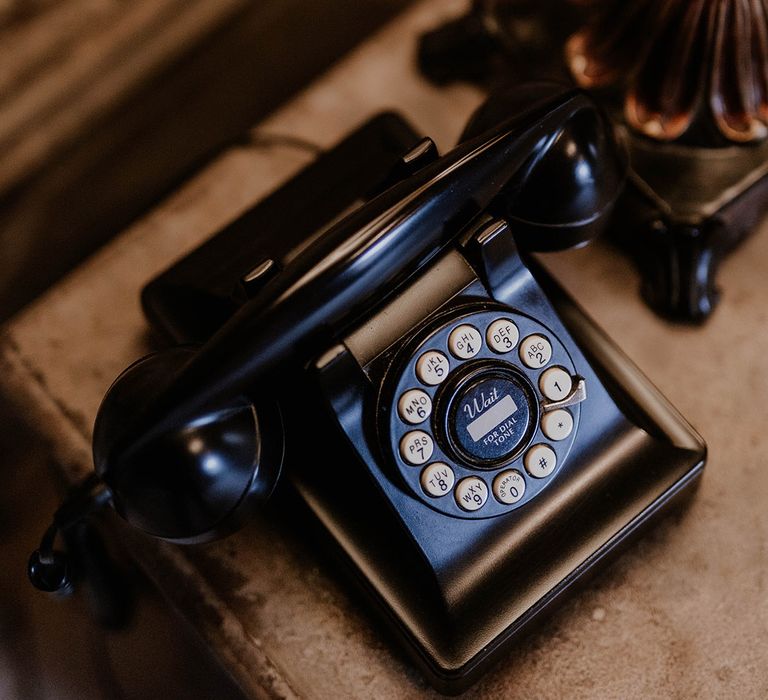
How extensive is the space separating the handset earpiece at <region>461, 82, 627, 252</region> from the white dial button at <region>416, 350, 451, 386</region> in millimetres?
121

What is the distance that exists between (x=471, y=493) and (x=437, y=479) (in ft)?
0.10

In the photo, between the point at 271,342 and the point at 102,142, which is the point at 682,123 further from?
the point at 102,142

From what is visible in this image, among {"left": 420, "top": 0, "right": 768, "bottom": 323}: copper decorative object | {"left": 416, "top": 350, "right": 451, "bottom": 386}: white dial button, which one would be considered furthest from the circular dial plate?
{"left": 420, "top": 0, "right": 768, "bottom": 323}: copper decorative object

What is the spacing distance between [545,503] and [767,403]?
268 mm

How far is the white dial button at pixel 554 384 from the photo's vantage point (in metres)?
0.65

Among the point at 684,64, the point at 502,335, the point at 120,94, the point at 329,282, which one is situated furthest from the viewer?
the point at 120,94

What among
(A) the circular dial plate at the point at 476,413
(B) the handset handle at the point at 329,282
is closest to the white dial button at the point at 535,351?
(A) the circular dial plate at the point at 476,413

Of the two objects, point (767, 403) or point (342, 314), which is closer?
point (342, 314)

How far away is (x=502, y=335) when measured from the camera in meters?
0.64

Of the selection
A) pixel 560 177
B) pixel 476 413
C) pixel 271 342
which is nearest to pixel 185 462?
pixel 271 342

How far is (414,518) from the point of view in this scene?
63cm

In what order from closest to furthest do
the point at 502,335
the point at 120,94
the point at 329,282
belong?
the point at 329,282
the point at 502,335
the point at 120,94

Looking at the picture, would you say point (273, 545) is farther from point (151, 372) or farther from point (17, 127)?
point (17, 127)

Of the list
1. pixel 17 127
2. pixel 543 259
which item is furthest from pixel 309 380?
pixel 17 127
